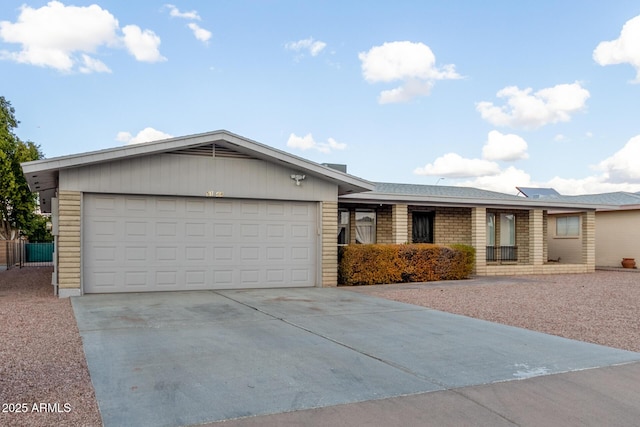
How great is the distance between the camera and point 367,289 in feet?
44.1

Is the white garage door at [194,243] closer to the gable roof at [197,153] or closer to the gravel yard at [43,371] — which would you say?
the gable roof at [197,153]

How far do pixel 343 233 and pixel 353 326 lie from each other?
34.8 ft

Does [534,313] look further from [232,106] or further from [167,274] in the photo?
[232,106]

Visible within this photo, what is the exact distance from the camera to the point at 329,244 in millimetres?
13641

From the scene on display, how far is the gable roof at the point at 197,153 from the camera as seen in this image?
10.7 metres

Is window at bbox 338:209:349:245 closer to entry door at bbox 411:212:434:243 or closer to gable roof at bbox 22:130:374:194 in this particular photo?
entry door at bbox 411:212:434:243

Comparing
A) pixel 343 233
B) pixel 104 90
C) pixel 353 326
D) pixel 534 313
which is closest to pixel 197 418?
pixel 353 326

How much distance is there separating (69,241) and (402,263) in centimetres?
897

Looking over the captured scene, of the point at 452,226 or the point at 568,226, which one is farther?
the point at 568,226

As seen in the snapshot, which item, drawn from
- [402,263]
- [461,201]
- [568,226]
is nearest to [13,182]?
[402,263]

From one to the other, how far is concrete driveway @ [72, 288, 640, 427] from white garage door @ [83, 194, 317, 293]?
1992mm

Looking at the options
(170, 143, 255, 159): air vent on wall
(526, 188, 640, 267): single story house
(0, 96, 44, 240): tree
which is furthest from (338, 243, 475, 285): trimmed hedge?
(0, 96, 44, 240): tree

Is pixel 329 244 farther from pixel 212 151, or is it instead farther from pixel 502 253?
pixel 502 253

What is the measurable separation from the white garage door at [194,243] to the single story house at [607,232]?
13486mm
